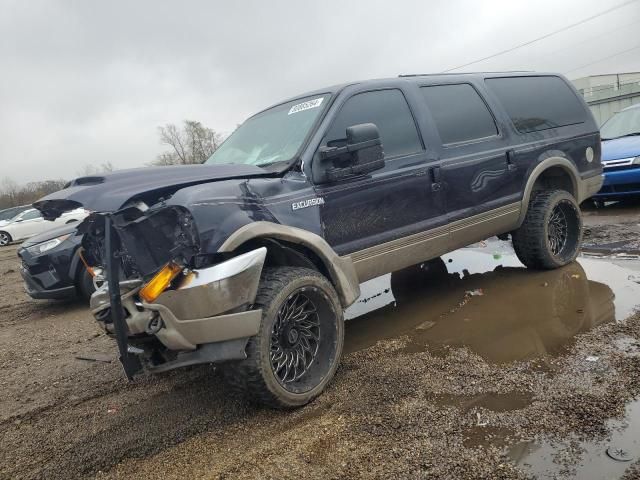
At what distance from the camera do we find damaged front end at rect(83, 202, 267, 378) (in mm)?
2514

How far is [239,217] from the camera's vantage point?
2758 mm

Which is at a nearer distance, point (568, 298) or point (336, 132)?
point (336, 132)

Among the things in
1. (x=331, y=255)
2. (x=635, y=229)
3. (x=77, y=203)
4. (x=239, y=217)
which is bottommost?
(x=635, y=229)

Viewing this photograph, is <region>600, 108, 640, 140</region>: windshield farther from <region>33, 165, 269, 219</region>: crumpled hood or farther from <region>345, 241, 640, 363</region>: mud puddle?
<region>33, 165, 269, 219</region>: crumpled hood

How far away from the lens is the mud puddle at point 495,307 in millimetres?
3500

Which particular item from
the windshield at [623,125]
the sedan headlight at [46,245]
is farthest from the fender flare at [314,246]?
the windshield at [623,125]

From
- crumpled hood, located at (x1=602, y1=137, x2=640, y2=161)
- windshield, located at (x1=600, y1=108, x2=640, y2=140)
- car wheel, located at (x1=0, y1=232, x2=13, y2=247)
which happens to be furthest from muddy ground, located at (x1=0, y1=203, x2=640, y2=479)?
car wheel, located at (x1=0, y1=232, x2=13, y2=247)

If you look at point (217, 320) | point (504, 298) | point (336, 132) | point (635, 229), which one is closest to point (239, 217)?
point (217, 320)

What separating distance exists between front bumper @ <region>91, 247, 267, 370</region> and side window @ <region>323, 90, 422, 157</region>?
1406mm

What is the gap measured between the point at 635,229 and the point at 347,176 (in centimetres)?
520

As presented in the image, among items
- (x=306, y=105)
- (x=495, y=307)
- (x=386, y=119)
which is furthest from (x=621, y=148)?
(x=306, y=105)

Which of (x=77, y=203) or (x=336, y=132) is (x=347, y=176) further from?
(x=77, y=203)

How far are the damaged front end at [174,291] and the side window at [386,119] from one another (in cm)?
140

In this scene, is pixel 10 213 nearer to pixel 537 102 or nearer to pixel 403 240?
pixel 403 240
